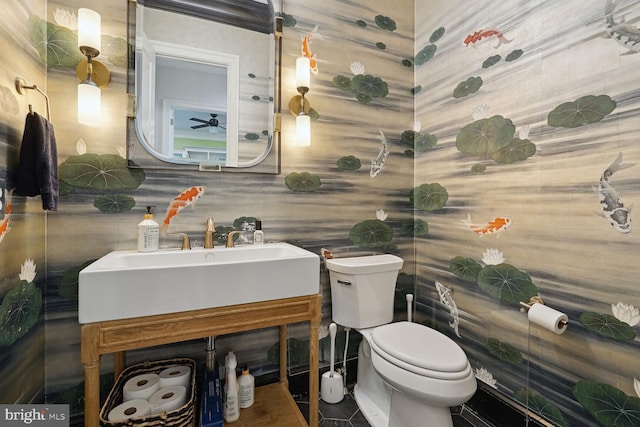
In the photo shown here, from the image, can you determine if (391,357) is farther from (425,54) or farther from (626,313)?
(425,54)

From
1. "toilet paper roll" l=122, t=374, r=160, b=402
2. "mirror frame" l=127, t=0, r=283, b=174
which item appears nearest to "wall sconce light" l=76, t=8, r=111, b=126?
"mirror frame" l=127, t=0, r=283, b=174

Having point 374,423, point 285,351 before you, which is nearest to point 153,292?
point 285,351

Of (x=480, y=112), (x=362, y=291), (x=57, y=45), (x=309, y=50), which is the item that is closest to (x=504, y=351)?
(x=362, y=291)

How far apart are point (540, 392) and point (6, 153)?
2.28 meters

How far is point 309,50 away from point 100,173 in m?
1.23

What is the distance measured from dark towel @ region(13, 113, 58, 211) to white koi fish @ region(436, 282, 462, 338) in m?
1.89

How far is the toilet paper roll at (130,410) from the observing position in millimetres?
1074

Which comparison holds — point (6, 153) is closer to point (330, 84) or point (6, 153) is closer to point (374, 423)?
point (330, 84)

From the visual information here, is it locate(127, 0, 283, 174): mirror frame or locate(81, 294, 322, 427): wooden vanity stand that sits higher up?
locate(127, 0, 283, 174): mirror frame

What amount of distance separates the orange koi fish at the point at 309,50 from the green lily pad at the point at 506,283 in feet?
4.65

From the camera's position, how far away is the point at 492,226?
146 centimetres

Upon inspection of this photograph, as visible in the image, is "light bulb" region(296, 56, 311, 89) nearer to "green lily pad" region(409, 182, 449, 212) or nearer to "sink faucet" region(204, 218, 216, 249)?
"sink faucet" region(204, 218, 216, 249)

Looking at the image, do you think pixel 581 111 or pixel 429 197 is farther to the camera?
pixel 429 197

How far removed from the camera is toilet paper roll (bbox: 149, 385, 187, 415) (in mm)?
1142
